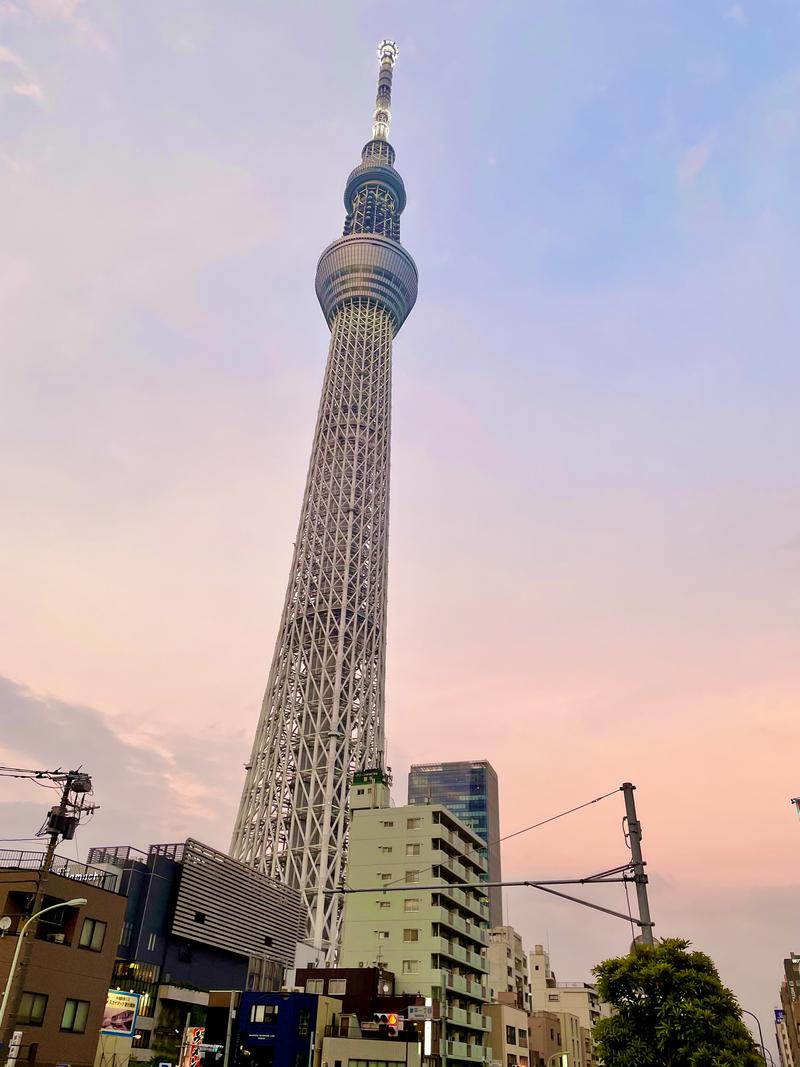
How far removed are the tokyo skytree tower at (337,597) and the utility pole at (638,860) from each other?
56.6 meters

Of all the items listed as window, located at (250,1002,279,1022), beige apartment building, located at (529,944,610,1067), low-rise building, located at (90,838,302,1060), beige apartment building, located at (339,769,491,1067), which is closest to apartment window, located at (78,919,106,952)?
low-rise building, located at (90,838,302,1060)

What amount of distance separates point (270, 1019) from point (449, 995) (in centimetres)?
1679

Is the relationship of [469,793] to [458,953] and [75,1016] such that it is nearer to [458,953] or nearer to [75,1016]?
[458,953]

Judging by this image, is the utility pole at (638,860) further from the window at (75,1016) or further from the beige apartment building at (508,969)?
the beige apartment building at (508,969)

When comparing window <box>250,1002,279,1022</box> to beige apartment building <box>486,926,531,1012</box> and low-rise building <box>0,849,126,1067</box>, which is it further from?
beige apartment building <box>486,926,531,1012</box>

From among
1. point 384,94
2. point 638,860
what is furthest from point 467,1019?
point 384,94

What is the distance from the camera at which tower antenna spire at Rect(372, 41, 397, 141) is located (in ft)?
485

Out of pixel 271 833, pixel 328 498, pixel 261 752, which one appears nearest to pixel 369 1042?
pixel 271 833

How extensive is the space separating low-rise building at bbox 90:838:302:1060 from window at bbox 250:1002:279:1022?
285 centimetres

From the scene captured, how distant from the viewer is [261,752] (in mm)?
95625

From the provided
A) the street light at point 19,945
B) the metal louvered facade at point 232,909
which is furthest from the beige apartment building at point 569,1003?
the street light at point 19,945

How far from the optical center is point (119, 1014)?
3650cm

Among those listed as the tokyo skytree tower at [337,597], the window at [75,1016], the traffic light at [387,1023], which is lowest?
the window at [75,1016]

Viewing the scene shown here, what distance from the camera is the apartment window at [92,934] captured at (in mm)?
33312
